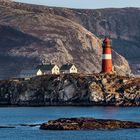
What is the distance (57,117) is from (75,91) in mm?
35013

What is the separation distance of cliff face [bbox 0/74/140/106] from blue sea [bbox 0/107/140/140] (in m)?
8.16

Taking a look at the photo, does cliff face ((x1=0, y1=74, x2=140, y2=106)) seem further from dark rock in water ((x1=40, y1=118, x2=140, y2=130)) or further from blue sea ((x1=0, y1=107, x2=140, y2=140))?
dark rock in water ((x1=40, y1=118, x2=140, y2=130))

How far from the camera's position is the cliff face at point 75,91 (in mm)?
178000

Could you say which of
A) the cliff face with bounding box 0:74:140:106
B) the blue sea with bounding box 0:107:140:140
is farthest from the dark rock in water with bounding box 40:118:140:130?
the cliff face with bounding box 0:74:140:106

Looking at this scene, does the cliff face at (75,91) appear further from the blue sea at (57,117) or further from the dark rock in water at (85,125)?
the dark rock in water at (85,125)

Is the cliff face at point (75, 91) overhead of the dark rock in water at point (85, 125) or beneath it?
overhead

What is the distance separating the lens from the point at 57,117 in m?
147

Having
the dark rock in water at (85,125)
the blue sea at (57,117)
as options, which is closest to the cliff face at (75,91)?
the blue sea at (57,117)

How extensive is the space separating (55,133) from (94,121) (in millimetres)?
8697

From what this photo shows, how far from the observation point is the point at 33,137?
4392 inches

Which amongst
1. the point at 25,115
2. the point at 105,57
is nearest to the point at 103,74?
the point at 105,57

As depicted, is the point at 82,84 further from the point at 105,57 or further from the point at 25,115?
the point at 25,115

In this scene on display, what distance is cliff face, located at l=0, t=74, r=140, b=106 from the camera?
584 ft

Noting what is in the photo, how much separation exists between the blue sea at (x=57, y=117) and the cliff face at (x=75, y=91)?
816 cm
